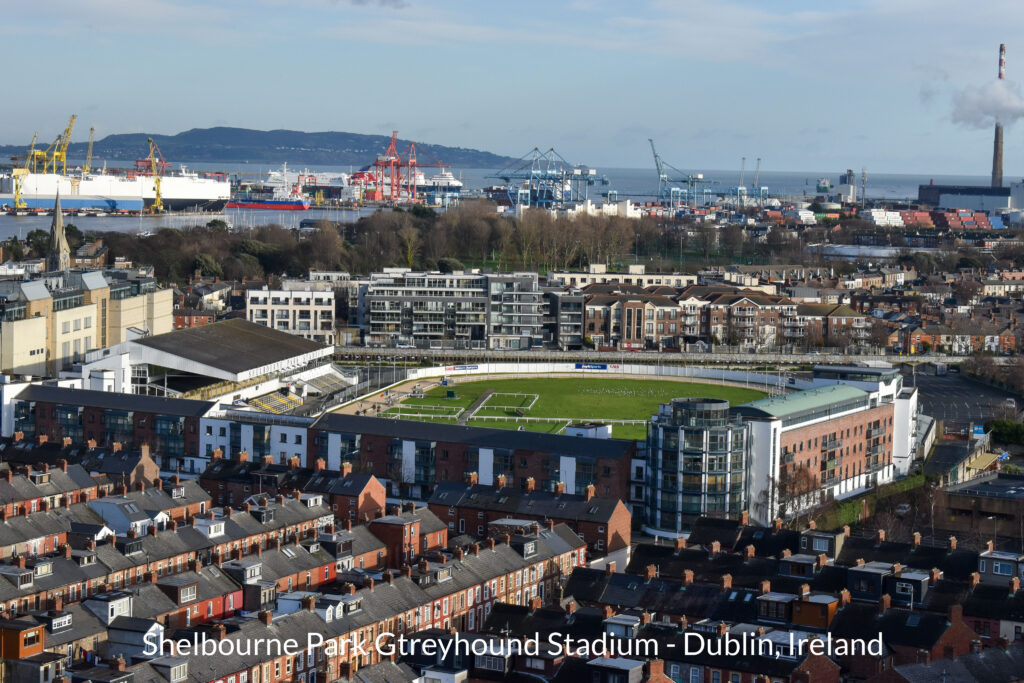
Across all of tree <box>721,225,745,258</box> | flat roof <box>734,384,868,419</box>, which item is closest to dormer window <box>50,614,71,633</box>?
flat roof <box>734,384,868,419</box>

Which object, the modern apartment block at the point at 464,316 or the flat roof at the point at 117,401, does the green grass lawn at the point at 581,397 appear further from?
the flat roof at the point at 117,401

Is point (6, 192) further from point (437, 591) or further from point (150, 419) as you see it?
point (437, 591)

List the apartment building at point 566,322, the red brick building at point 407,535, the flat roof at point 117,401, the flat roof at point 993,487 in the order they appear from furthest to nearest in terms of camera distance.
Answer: the apartment building at point 566,322, the flat roof at point 117,401, the flat roof at point 993,487, the red brick building at point 407,535

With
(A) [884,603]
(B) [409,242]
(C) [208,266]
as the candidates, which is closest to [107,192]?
(B) [409,242]

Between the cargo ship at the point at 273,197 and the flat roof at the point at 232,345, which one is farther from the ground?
the cargo ship at the point at 273,197

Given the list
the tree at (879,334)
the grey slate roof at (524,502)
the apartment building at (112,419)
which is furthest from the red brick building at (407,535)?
the tree at (879,334)

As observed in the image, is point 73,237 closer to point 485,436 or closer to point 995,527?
point 485,436
